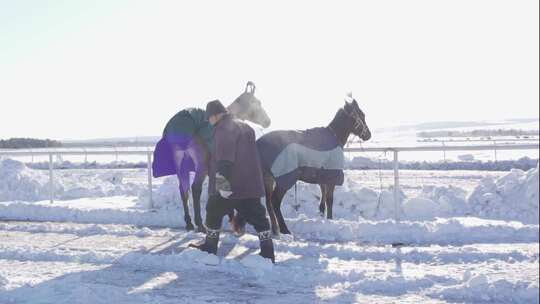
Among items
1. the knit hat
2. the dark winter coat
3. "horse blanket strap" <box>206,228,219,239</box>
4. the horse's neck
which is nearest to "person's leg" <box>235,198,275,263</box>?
the dark winter coat

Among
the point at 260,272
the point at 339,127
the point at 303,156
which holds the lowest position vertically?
the point at 260,272

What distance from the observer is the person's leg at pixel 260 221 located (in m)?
6.20

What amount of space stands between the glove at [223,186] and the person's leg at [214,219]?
188 millimetres

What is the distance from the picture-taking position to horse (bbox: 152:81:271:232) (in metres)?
8.10

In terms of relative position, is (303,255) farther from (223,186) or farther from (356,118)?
(356,118)

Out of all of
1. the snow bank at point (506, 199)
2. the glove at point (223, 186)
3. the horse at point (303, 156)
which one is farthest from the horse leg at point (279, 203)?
the snow bank at point (506, 199)

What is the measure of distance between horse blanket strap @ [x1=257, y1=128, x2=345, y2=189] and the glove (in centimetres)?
126

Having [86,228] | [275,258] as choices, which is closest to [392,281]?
[275,258]

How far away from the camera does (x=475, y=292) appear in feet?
15.9

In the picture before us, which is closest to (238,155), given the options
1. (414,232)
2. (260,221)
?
(260,221)

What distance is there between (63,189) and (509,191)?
32.6ft

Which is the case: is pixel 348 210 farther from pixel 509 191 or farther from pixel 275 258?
pixel 275 258

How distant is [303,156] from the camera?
25.0ft

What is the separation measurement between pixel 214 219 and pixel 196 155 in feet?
6.73
